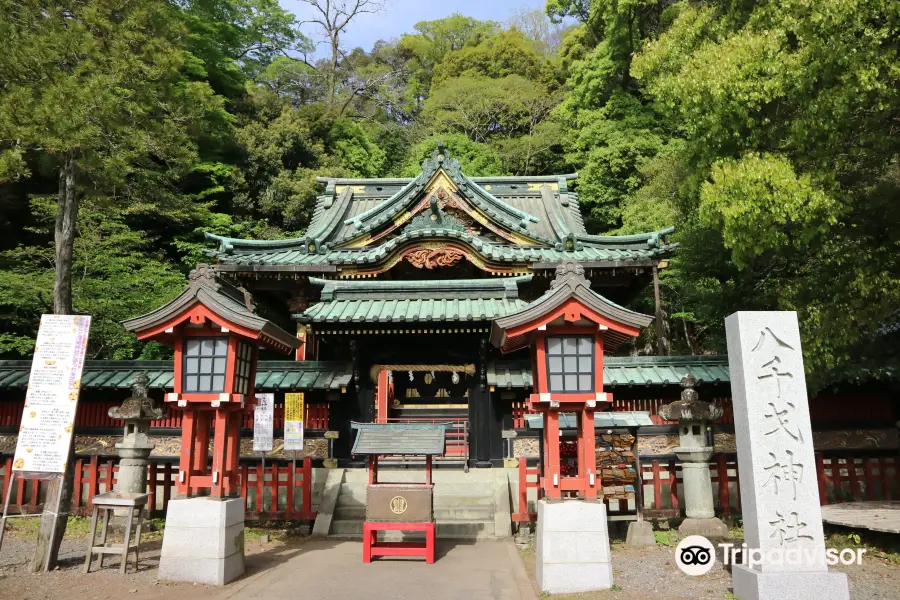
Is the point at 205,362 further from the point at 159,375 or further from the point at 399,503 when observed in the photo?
the point at 159,375

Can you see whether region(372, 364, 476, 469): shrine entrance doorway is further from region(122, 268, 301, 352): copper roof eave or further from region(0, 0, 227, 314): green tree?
region(0, 0, 227, 314): green tree

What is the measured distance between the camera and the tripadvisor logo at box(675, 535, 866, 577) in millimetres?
6246

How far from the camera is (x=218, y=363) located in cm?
853

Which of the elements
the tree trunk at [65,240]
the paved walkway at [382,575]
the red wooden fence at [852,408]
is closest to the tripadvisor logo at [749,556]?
the paved walkway at [382,575]

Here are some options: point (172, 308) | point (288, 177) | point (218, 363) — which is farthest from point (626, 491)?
point (288, 177)

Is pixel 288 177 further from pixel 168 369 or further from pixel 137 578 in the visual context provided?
pixel 137 578

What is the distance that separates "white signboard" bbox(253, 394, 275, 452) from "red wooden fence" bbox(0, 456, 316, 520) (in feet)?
1.29

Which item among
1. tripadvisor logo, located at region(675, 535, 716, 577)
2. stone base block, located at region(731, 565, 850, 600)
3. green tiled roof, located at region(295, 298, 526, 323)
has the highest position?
green tiled roof, located at region(295, 298, 526, 323)

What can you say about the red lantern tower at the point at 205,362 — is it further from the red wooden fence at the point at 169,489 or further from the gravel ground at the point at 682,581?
the gravel ground at the point at 682,581

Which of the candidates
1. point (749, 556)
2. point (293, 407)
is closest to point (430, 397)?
point (293, 407)

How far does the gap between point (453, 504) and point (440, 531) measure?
769mm

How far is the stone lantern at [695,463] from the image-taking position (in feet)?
31.0

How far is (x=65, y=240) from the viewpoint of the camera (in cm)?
1159

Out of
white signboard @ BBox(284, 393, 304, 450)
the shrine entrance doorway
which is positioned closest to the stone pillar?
the shrine entrance doorway
